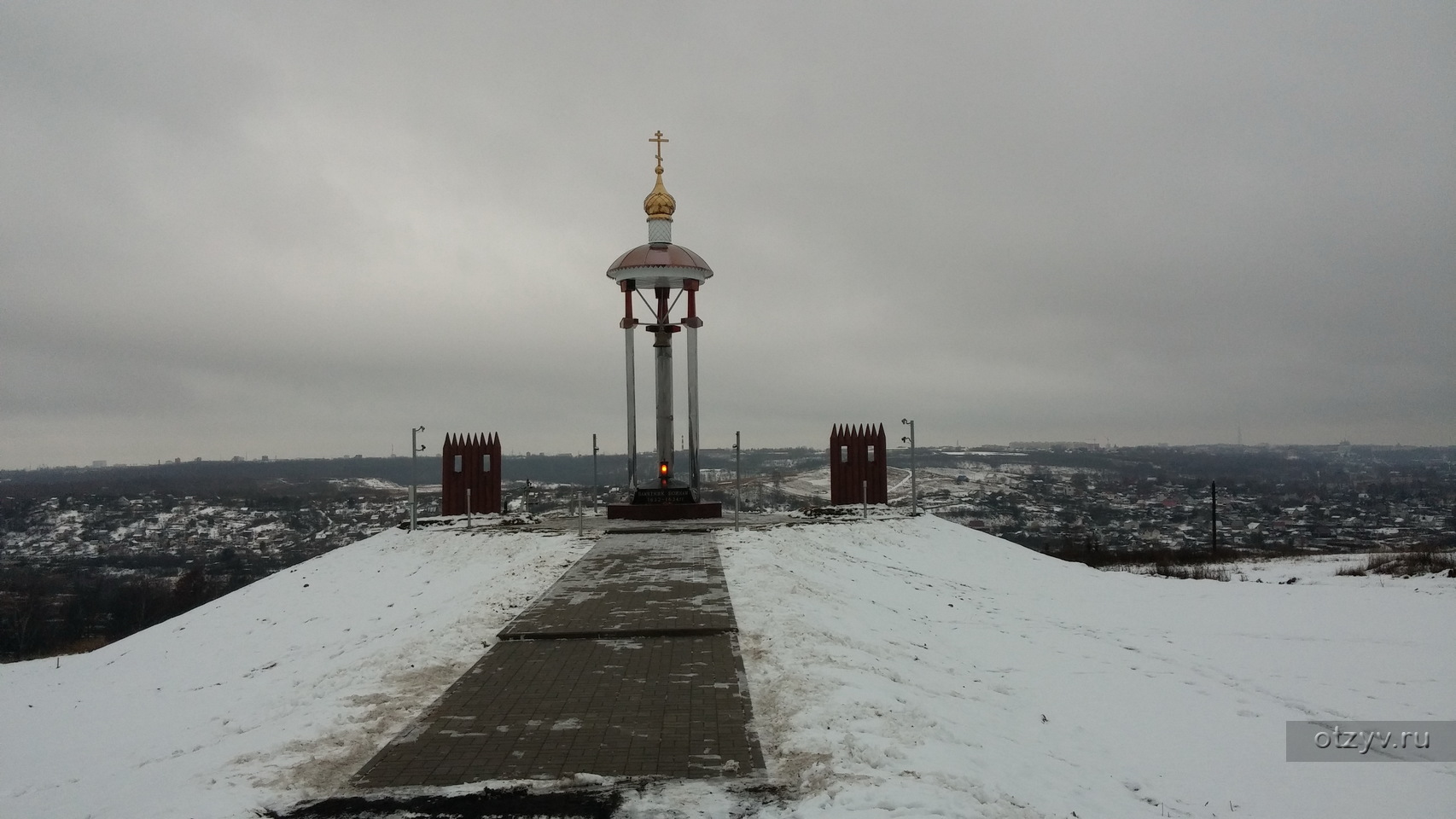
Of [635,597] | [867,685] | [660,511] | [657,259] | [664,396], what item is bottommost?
[867,685]

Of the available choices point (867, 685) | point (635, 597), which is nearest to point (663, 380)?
point (635, 597)

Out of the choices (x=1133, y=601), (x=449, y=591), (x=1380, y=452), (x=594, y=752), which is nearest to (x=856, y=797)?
(x=594, y=752)

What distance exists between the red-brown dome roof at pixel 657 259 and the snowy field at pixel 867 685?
8.45m

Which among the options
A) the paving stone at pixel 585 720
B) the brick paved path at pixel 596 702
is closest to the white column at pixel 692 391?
the brick paved path at pixel 596 702

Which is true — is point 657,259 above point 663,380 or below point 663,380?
above

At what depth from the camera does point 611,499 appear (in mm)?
28109

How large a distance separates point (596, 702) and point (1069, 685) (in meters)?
6.32

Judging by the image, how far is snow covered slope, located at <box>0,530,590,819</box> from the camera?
20.4 feet

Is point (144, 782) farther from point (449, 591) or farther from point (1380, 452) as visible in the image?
point (1380, 452)

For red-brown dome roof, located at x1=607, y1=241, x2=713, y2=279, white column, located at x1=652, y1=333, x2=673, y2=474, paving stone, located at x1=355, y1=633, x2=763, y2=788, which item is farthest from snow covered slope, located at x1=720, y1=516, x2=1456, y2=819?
red-brown dome roof, located at x1=607, y1=241, x2=713, y2=279

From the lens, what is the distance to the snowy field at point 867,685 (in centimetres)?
616

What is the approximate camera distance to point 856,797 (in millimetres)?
5410

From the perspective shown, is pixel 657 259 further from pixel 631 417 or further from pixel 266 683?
pixel 266 683

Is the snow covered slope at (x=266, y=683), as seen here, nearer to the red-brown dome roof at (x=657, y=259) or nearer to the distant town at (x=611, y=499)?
the distant town at (x=611, y=499)
